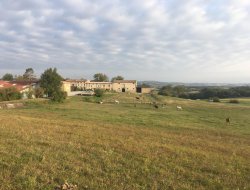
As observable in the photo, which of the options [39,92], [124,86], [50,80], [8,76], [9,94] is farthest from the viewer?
[124,86]

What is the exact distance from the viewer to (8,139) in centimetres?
1341

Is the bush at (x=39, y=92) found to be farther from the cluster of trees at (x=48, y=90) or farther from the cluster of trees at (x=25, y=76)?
the cluster of trees at (x=25, y=76)

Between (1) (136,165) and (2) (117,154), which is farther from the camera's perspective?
(2) (117,154)

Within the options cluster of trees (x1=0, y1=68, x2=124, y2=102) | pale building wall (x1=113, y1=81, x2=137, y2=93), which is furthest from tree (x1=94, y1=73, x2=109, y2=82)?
cluster of trees (x1=0, y1=68, x2=124, y2=102)

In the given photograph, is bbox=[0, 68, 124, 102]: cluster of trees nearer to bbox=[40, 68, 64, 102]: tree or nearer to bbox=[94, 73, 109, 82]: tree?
bbox=[40, 68, 64, 102]: tree

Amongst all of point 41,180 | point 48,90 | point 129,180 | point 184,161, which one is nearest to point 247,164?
point 184,161

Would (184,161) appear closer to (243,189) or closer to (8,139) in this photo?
(243,189)

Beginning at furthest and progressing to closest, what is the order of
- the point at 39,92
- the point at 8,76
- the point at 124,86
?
the point at 124,86 → the point at 8,76 → the point at 39,92

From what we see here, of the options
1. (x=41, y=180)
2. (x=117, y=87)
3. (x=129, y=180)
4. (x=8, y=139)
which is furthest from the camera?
(x=117, y=87)

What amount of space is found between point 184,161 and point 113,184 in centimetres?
431

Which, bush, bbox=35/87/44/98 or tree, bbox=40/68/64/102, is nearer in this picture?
bush, bbox=35/87/44/98

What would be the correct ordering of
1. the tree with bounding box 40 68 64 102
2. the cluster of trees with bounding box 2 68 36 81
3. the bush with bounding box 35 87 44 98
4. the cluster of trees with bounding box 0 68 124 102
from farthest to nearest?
the cluster of trees with bounding box 2 68 36 81, the tree with bounding box 40 68 64 102, the bush with bounding box 35 87 44 98, the cluster of trees with bounding box 0 68 124 102

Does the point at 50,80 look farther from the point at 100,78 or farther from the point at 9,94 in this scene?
the point at 100,78

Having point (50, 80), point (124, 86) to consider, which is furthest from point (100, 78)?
point (50, 80)
